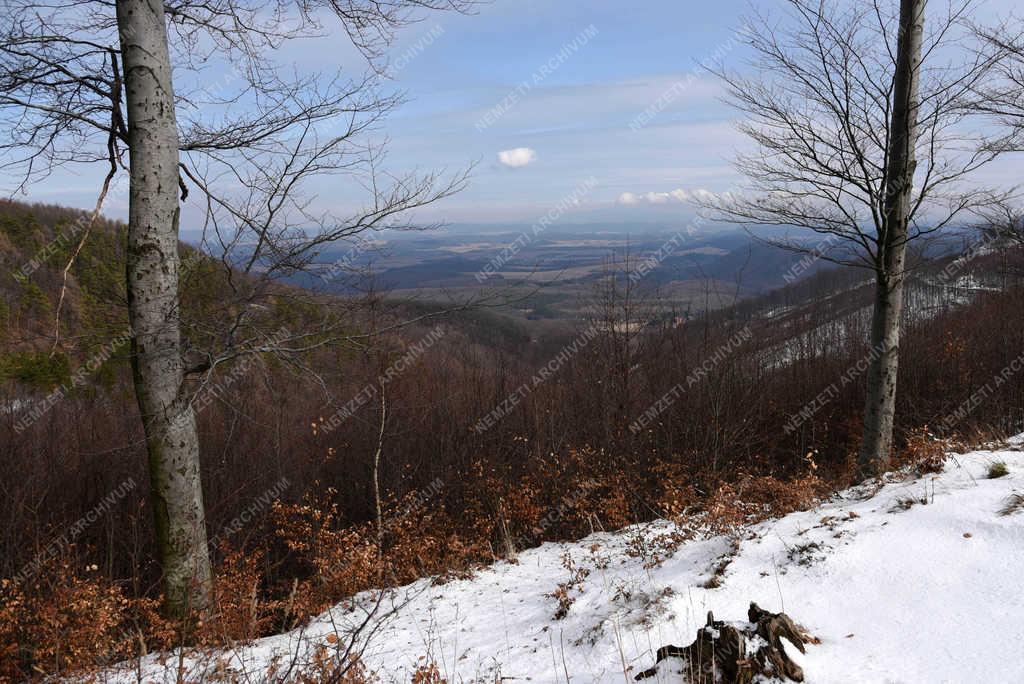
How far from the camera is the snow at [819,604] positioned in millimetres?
2930

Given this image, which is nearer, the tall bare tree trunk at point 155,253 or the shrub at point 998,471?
the tall bare tree trunk at point 155,253

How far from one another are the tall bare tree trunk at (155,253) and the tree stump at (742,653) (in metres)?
4.25

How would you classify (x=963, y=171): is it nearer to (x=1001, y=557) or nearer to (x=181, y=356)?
(x=1001, y=557)

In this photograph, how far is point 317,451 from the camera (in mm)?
15523

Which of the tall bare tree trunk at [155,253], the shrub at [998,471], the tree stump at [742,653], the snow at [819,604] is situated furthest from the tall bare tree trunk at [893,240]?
the tall bare tree trunk at [155,253]

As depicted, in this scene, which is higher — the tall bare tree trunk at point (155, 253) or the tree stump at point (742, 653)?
the tall bare tree trunk at point (155, 253)

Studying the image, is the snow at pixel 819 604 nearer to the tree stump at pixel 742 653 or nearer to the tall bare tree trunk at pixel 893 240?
the tree stump at pixel 742 653

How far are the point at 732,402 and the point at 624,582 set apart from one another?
1021 cm

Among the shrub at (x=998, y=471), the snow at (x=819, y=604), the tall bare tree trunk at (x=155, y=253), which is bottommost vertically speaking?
the snow at (x=819, y=604)

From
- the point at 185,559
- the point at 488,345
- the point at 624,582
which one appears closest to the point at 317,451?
the point at 488,345

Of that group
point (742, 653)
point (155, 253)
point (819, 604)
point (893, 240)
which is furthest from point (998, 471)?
point (155, 253)

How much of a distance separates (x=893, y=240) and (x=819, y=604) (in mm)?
4570

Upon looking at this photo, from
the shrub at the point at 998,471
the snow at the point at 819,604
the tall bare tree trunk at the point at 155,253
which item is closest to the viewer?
the snow at the point at 819,604

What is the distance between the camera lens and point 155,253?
15.8 ft
